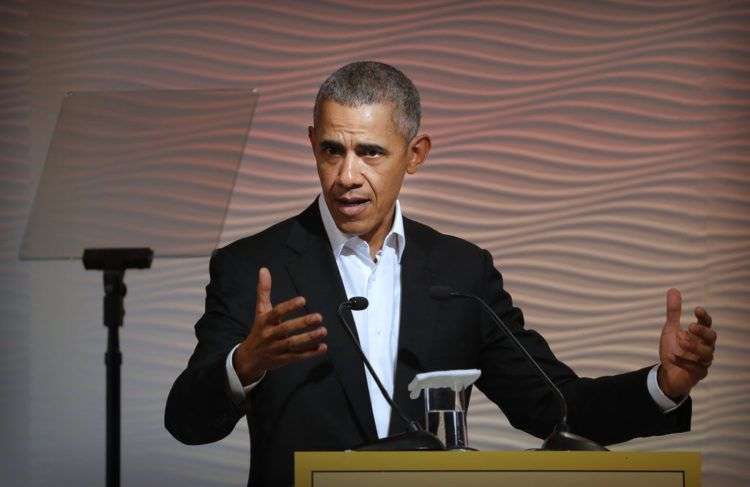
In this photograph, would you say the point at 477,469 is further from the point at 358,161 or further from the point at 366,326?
the point at 358,161

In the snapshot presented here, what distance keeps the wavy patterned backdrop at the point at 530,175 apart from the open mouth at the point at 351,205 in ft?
4.42

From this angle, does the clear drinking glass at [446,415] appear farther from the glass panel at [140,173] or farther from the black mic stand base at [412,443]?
the glass panel at [140,173]

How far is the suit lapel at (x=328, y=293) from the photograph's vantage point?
237 centimetres

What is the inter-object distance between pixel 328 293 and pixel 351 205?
0.21 metres

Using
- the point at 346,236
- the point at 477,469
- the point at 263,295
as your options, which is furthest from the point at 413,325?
the point at 477,469

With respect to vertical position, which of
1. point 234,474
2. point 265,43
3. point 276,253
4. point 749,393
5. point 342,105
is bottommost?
point 234,474

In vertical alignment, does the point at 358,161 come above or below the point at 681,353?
above

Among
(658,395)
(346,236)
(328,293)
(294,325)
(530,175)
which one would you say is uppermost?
(530,175)

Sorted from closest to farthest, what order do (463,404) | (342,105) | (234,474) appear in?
1. (463,404)
2. (342,105)
3. (234,474)

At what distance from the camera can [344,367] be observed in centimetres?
239

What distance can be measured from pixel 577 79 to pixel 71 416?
2120mm

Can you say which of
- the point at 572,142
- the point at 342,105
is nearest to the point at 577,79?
the point at 572,142

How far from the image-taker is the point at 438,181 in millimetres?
3906

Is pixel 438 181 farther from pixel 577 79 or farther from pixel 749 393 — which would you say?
pixel 749 393
